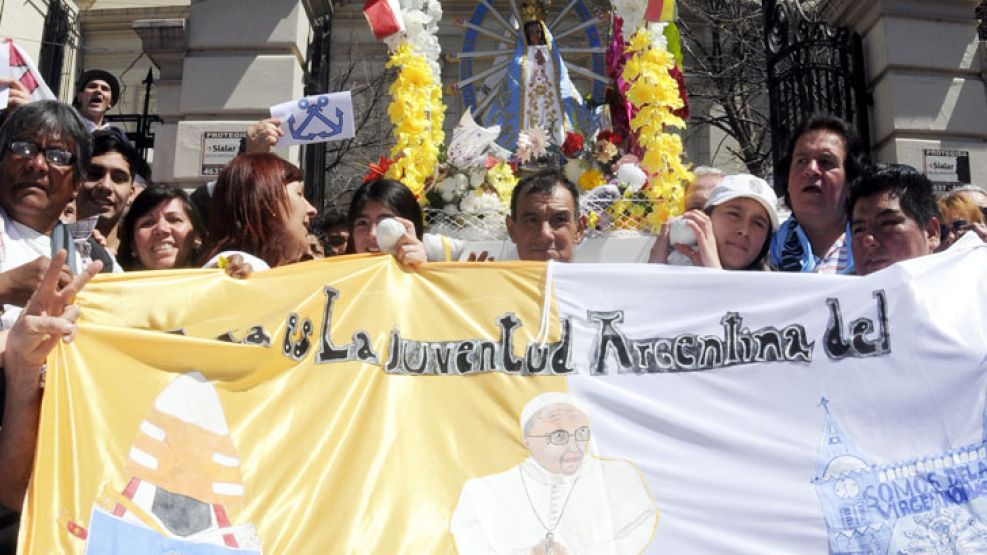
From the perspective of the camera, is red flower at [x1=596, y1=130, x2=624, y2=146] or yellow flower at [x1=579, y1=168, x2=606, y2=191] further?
red flower at [x1=596, y1=130, x2=624, y2=146]

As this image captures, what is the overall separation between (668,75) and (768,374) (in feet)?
12.8

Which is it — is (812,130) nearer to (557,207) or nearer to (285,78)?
(557,207)

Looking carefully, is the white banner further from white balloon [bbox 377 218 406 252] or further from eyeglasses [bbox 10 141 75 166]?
eyeglasses [bbox 10 141 75 166]

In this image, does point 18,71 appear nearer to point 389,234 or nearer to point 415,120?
point 389,234

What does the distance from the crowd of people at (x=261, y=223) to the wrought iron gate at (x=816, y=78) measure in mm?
4448

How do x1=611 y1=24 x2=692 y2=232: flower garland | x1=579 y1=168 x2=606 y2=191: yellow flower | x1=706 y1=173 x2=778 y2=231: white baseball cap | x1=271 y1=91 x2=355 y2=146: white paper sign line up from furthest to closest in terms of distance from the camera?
1. x1=579 y1=168 x2=606 y2=191: yellow flower
2. x1=611 y1=24 x2=692 y2=232: flower garland
3. x1=271 y1=91 x2=355 y2=146: white paper sign
4. x1=706 y1=173 x2=778 y2=231: white baseball cap

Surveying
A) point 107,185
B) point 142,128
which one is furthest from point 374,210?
point 142,128

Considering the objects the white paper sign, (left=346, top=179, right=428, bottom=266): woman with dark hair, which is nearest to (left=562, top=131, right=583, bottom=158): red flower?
the white paper sign

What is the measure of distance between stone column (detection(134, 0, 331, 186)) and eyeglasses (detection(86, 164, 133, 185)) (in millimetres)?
2924

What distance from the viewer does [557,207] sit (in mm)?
4113

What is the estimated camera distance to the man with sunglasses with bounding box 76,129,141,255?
14.9ft

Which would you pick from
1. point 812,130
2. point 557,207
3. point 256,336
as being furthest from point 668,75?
point 256,336

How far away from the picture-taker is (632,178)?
6.11 meters

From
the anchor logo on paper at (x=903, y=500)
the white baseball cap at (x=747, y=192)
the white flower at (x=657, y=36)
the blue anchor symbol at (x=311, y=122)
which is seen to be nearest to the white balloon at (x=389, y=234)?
the white baseball cap at (x=747, y=192)
